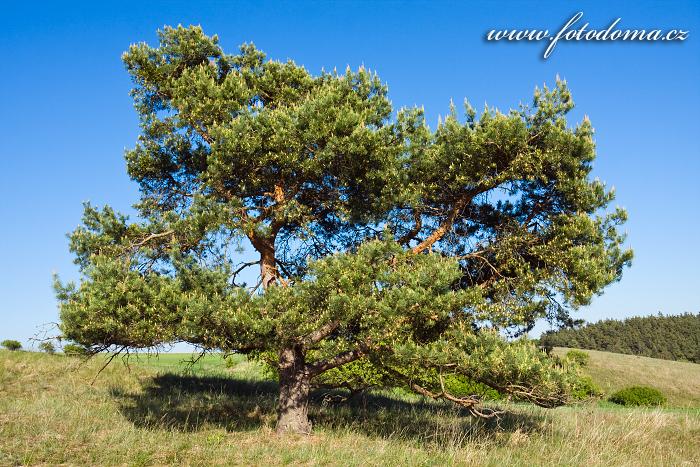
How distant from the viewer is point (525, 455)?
13.5 meters

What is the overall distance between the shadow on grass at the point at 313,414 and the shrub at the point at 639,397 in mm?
13697

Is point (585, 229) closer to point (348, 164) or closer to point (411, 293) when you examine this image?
point (411, 293)

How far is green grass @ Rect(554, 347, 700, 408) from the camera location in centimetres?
3467

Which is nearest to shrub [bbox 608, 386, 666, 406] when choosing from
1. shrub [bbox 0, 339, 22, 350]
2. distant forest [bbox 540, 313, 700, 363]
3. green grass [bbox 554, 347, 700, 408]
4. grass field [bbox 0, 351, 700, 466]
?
green grass [bbox 554, 347, 700, 408]

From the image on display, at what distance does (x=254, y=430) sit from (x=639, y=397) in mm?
24443

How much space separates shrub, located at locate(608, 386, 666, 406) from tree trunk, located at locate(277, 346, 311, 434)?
2301 centimetres

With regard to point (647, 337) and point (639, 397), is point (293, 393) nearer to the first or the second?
point (639, 397)

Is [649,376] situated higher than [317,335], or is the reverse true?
[317,335]

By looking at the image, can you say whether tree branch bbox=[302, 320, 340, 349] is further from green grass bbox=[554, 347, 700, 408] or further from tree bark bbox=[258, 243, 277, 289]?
green grass bbox=[554, 347, 700, 408]

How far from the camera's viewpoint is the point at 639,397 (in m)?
29.8

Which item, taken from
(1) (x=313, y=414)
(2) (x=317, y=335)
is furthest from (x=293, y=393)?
(1) (x=313, y=414)

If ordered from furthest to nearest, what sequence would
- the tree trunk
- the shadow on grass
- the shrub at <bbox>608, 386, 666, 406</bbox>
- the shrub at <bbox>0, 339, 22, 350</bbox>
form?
the shrub at <bbox>608, 386, 666, 406</bbox>, the shrub at <bbox>0, 339, 22, 350</bbox>, the shadow on grass, the tree trunk

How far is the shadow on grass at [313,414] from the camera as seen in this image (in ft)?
51.1

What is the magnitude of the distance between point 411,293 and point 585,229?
5576 mm
